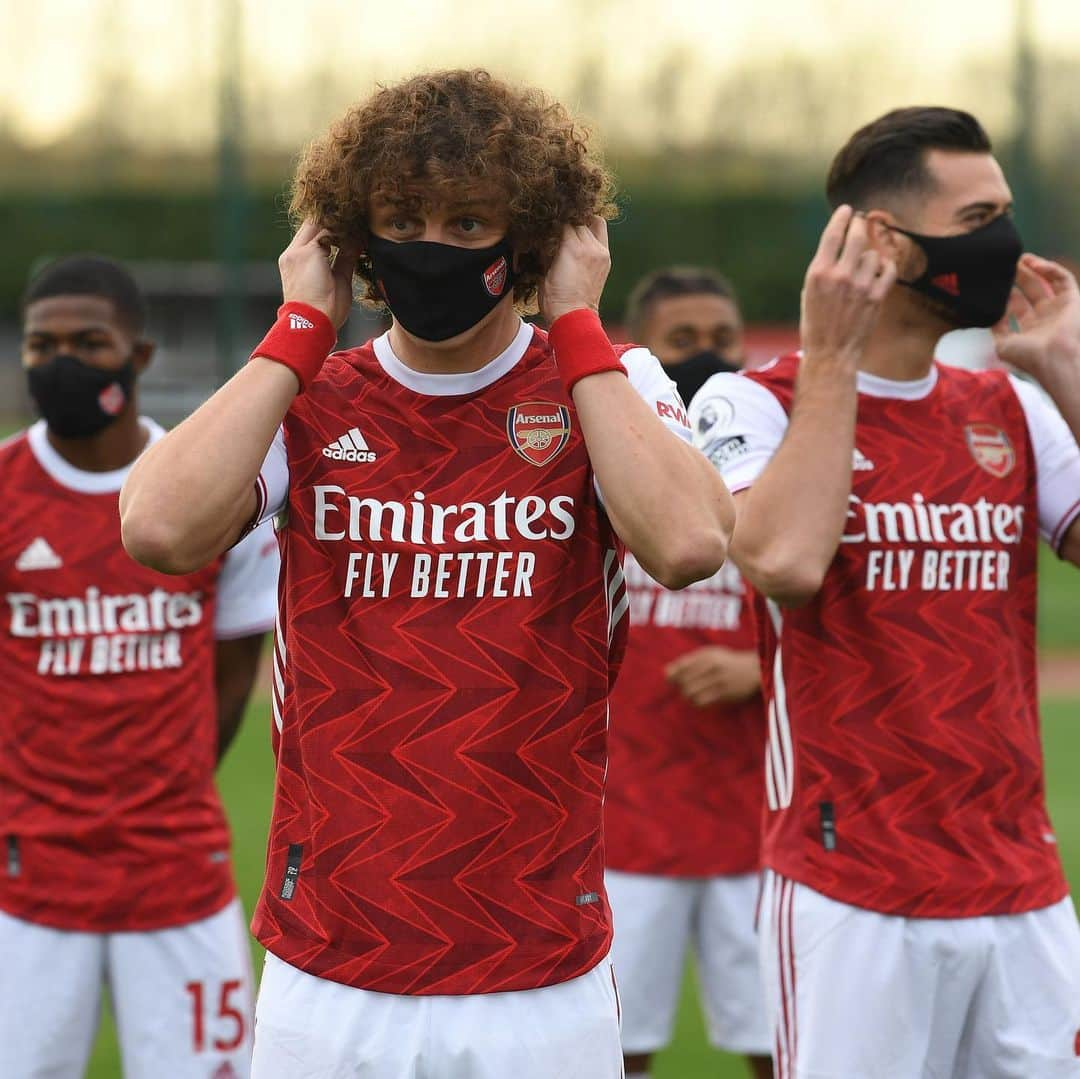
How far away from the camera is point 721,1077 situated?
5879 millimetres

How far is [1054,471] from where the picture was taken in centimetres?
386

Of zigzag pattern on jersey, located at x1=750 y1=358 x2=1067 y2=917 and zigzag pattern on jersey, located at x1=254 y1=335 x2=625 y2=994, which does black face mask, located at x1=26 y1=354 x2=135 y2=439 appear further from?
zigzag pattern on jersey, located at x1=750 y1=358 x2=1067 y2=917

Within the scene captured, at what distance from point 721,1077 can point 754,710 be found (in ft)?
4.61

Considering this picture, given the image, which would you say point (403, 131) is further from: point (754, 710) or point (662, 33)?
point (662, 33)

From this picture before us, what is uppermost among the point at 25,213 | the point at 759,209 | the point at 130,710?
the point at 130,710

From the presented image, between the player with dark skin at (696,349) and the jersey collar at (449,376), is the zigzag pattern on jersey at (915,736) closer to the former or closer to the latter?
the jersey collar at (449,376)

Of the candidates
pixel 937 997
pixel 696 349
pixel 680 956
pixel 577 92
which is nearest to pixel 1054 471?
pixel 937 997

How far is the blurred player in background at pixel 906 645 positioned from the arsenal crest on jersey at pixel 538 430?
2.25 feet

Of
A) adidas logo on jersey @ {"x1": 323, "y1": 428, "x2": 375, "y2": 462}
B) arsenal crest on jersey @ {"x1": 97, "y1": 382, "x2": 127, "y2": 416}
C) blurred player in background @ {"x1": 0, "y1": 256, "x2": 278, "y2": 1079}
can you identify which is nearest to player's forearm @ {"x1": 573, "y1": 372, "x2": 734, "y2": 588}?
adidas logo on jersey @ {"x1": 323, "y1": 428, "x2": 375, "y2": 462}

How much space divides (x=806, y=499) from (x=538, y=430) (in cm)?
75

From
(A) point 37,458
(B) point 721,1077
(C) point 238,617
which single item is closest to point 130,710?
(C) point 238,617

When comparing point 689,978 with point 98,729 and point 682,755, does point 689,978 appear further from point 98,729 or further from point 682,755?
point 98,729

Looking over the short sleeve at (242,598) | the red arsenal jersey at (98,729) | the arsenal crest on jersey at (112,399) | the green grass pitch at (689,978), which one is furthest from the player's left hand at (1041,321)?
the green grass pitch at (689,978)

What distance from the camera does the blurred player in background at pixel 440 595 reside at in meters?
2.88
